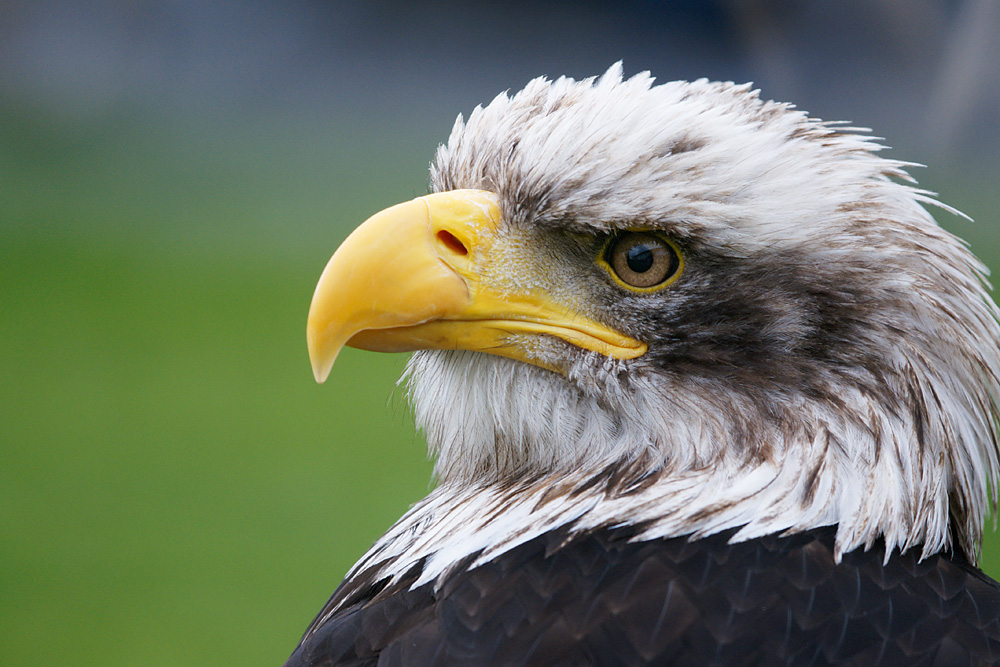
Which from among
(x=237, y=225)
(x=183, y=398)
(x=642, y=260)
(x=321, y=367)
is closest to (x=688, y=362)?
(x=642, y=260)

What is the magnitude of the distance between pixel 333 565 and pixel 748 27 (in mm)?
5333

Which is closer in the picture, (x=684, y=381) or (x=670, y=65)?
(x=684, y=381)

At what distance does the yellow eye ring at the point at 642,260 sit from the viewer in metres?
1.70

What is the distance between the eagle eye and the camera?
1701 mm

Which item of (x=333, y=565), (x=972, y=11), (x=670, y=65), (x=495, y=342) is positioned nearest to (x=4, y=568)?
(x=333, y=565)

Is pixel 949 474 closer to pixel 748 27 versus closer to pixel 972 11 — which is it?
pixel 972 11

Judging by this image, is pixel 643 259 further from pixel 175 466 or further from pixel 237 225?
pixel 237 225

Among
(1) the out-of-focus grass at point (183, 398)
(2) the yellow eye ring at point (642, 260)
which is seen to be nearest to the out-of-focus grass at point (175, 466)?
(1) the out-of-focus grass at point (183, 398)

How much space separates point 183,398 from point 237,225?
388 centimetres

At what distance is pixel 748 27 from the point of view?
792cm

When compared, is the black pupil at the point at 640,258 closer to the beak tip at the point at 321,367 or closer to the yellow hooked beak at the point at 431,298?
the yellow hooked beak at the point at 431,298

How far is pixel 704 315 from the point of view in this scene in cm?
170

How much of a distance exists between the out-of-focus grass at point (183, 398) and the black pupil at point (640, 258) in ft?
2.50

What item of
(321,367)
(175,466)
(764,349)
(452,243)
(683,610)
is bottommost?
(175,466)
